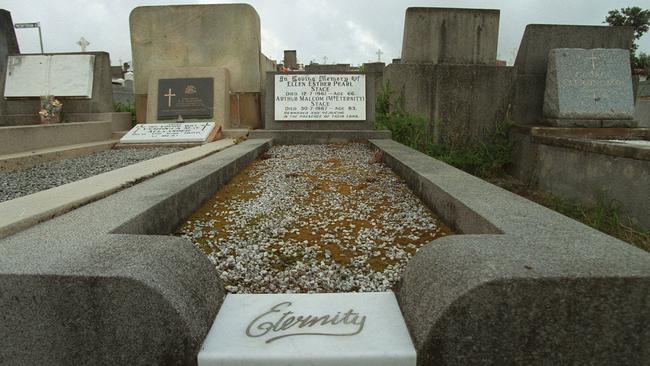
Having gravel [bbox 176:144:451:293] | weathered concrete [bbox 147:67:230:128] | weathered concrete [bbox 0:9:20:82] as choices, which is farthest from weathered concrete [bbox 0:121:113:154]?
gravel [bbox 176:144:451:293]

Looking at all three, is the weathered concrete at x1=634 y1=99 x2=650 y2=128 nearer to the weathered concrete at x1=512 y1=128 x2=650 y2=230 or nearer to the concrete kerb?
the weathered concrete at x1=512 y1=128 x2=650 y2=230

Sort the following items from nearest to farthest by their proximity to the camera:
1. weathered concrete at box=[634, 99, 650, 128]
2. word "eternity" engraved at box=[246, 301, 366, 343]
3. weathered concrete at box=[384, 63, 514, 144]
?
word "eternity" engraved at box=[246, 301, 366, 343]
weathered concrete at box=[384, 63, 514, 144]
weathered concrete at box=[634, 99, 650, 128]

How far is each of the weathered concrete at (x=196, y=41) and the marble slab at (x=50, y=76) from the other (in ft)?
Answer: 2.74

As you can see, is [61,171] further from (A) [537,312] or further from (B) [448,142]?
(B) [448,142]

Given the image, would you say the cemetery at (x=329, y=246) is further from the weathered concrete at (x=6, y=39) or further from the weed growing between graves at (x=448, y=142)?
the weathered concrete at (x=6, y=39)

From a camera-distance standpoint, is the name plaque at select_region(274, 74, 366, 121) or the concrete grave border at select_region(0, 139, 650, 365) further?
the name plaque at select_region(274, 74, 366, 121)

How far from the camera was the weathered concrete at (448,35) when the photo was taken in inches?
272

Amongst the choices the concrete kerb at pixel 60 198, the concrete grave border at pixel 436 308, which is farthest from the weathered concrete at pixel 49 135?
the concrete grave border at pixel 436 308

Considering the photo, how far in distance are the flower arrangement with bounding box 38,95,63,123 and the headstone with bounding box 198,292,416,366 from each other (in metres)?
6.67

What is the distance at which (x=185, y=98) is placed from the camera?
276 inches

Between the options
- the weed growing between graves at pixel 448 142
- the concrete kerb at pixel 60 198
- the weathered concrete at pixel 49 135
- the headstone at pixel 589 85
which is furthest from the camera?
the weed growing between graves at pixel 448 142

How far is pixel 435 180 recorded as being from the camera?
2799 mm

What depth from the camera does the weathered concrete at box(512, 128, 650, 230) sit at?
3555mm

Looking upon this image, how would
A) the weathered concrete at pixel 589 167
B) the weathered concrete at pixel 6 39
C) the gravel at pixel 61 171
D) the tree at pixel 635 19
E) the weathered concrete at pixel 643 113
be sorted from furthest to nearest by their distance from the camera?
the tree at pixel 635 19, the weathered concrete at pixel 643 113, the weathered concrete at pixel 6 39, the weathered concrete at pixel 589 167, the gravel at pixel 61 171
